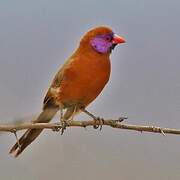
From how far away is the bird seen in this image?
24.1 inches

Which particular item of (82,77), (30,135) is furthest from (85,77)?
Result: (30,135)

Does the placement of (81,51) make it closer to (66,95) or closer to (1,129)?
(66,95)

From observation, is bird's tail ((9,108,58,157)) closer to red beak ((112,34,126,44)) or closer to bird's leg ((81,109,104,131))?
bird's leg ((81,109,104,131))

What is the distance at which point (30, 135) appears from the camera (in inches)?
25.9

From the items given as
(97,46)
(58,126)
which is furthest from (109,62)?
(58,126)

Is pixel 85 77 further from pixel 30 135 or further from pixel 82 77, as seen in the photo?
pixel 30 135

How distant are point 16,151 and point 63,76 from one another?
14 cm

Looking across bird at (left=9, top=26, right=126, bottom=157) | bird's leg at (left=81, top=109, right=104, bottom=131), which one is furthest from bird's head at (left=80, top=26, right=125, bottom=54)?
bird's leg at (left=81, top=109, right=104, bottom=131)

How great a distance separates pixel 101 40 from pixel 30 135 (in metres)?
0.19

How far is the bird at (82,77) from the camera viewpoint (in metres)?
0.61

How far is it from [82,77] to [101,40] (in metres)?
0.06

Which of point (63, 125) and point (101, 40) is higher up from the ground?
point (101, 40)

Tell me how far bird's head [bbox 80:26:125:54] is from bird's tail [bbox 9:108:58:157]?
5.0 inches

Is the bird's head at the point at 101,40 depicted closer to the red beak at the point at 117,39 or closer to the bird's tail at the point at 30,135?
the red beak at the point at 117,39
